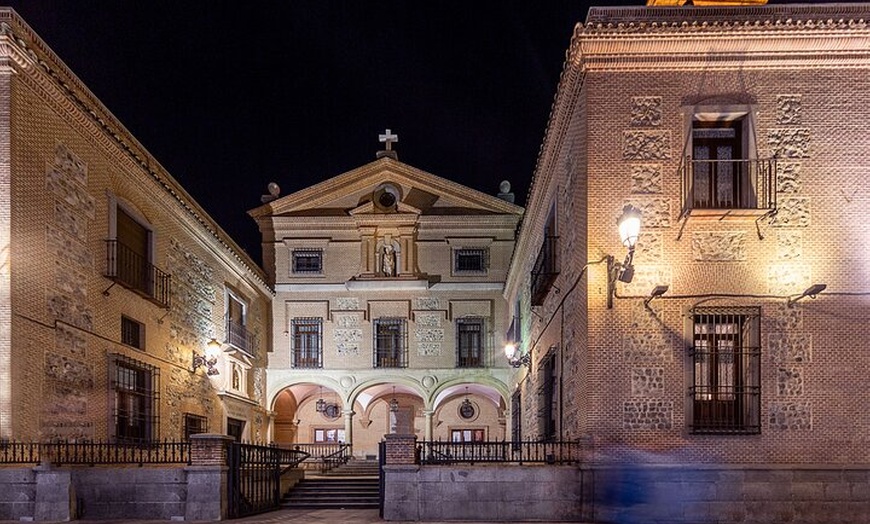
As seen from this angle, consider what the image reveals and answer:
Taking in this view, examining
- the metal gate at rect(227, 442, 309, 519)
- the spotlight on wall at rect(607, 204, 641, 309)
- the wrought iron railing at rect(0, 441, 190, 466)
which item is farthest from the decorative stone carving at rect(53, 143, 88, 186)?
the spotlight on wall at rect(607, 204, 641, 309)

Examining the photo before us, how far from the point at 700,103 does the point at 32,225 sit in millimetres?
11612

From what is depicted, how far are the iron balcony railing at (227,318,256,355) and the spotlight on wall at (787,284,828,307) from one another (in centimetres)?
1677

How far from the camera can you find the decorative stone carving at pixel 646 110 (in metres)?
12.9

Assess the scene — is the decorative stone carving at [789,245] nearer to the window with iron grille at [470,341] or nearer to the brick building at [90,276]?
the brick building at [90,276]

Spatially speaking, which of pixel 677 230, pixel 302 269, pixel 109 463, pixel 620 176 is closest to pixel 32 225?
pixel 109 463

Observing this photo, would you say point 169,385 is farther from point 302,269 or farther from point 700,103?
point 700,103

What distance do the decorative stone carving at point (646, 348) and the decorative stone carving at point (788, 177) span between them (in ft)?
10.7

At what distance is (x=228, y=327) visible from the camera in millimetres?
23984

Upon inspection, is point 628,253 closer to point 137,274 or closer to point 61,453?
point 61,453

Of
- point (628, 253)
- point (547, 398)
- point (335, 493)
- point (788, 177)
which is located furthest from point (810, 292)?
point (335, 493)

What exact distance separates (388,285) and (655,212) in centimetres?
1743

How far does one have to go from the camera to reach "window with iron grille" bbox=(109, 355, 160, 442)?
1592 centimetres

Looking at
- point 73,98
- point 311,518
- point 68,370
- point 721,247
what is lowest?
point 311,518

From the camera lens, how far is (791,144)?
12.8m
